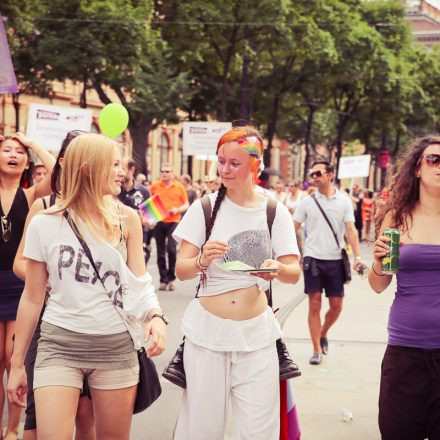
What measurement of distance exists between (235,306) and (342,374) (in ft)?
13.2

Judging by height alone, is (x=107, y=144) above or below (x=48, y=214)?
above

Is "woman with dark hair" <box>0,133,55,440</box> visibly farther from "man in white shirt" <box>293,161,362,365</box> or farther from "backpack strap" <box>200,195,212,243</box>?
"man in white shirt" <box>293,161,362,365</box>

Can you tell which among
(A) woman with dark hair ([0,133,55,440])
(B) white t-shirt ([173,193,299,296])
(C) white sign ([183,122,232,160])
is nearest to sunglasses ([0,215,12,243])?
→ (A) woman with dark hair ([0,133,55,440])

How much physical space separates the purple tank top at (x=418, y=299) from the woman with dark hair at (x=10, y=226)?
6.97ft

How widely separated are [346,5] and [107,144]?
114 feet

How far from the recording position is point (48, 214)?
374 cm

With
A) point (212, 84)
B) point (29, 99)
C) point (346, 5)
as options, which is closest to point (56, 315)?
point (212, 84)

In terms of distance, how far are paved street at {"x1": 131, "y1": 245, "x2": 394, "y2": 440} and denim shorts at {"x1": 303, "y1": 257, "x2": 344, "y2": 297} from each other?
62 centimetres

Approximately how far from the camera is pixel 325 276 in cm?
860

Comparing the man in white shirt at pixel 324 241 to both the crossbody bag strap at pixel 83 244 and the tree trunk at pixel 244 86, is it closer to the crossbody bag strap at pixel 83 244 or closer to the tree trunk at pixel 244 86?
the crossbody bag strap at pixel 83 244

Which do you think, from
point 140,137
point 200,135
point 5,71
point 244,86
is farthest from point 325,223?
point 140,137

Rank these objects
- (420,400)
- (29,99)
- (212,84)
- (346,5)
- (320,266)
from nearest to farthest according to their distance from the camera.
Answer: (420,400) < (320,266) < (212,84) < (346,5) < (29,99)

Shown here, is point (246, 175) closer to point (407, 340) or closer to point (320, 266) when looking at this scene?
point (407, 340)

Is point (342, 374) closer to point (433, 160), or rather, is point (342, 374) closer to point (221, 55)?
point (433, 160)
